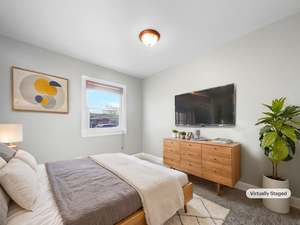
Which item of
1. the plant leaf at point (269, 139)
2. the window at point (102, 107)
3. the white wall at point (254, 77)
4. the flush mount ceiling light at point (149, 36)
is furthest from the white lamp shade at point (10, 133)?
the plant leaf at point (269, 139)

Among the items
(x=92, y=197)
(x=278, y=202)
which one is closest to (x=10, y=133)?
(x=92, y=197)

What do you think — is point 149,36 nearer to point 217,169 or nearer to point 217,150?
point 217,150

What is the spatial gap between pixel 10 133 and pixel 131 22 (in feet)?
7.88

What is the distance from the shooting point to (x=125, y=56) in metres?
2.98

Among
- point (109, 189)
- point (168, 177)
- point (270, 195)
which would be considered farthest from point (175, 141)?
point (109, 189)

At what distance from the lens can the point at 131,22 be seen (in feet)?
6.49

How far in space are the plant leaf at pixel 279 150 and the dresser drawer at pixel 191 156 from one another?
1.00 meters

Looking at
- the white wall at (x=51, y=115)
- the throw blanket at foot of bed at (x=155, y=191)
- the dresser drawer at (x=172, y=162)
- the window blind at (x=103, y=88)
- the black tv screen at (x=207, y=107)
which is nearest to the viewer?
the throw blanket at foot of bed at (x=155, y=191)

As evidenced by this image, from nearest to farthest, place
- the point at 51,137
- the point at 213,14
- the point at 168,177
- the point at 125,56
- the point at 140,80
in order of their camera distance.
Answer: the point at 168,177
the point at 213,14
the point at 51,137
the point at 125,56
the point at 140,80

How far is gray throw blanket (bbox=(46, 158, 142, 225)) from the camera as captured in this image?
0.92 meters

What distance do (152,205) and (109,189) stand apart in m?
0.41

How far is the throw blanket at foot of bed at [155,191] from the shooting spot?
1193mm

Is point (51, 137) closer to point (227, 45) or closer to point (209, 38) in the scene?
point (209, 38)

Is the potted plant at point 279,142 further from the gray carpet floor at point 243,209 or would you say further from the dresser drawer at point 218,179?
the dresser drawer at point 218,179
